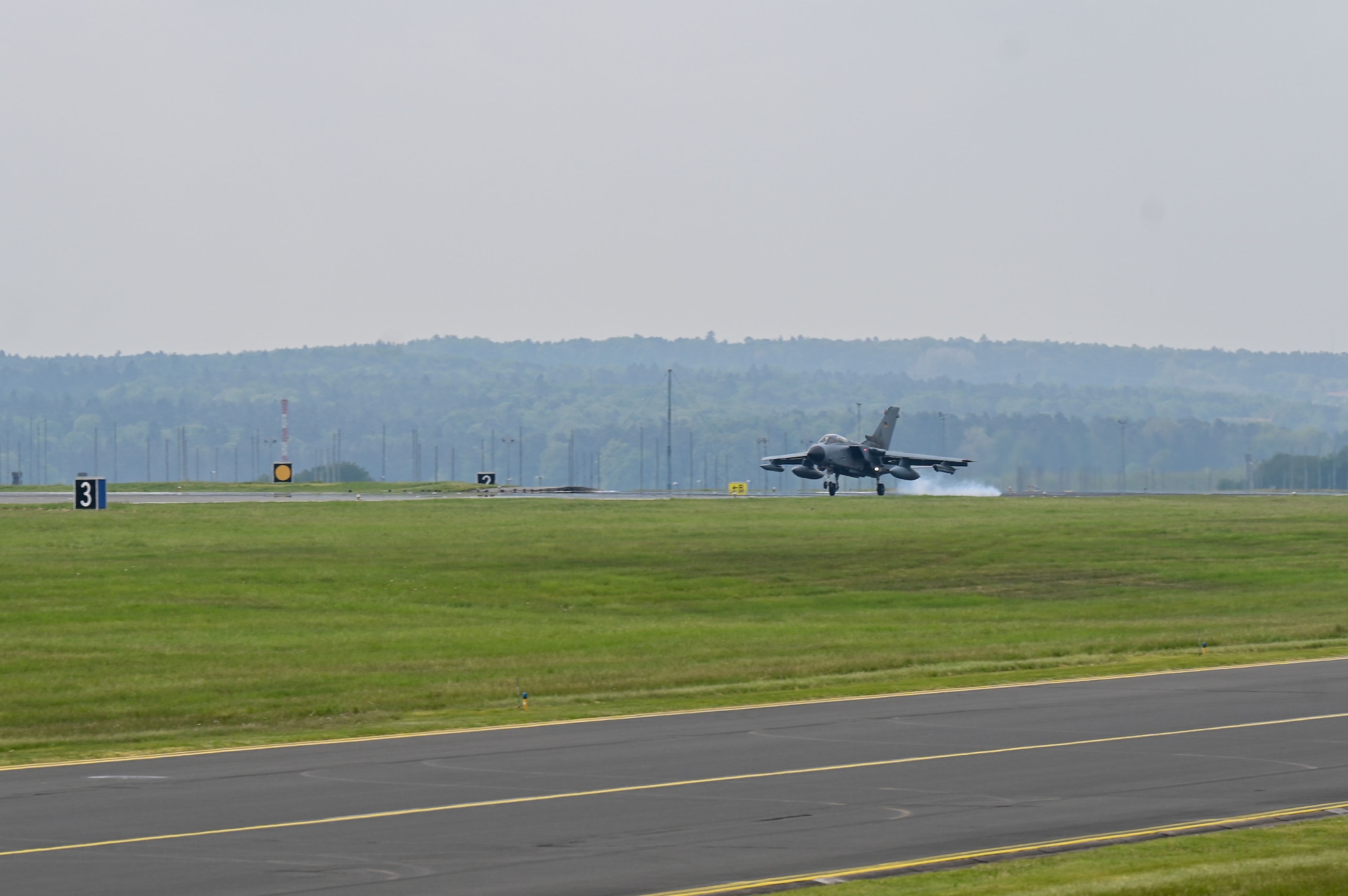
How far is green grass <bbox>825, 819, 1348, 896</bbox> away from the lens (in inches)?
495

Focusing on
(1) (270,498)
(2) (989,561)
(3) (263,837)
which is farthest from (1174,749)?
(1) (270,498)

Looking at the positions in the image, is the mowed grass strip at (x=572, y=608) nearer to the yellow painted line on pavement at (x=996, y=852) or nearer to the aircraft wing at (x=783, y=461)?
the yellow painted line on pavement at (x=996, y=852)

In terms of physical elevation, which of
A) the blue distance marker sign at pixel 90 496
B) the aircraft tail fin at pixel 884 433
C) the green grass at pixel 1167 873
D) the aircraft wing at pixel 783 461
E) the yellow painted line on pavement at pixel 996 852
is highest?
the aircraft tail fin at pixel 884 433

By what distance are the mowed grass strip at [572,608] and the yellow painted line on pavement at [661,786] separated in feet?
20.9

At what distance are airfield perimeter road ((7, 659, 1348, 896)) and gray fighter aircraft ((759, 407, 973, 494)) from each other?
75.3m

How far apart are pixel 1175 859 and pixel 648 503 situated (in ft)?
235

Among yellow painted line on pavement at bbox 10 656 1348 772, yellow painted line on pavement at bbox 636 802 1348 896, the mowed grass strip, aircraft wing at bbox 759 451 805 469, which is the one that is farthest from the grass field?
yellow painted line on pavement at bbox 636 802 1348 896

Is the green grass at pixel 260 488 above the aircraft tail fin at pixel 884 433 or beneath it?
beneath

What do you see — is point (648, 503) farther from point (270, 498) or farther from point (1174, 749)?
point (1174, 749)

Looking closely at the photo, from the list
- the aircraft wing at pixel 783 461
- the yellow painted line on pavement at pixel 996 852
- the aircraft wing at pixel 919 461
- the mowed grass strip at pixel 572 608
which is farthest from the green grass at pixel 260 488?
the yellow painted line on pavement at pixel 996 852

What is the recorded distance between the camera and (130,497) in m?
90.0

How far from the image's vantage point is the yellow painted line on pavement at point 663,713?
20.6 metres

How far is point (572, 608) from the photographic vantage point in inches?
1735

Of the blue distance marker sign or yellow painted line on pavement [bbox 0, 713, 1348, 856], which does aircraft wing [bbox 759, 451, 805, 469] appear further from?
yellow painted line on pavement [bbox 0, 713, 1348, 856]
